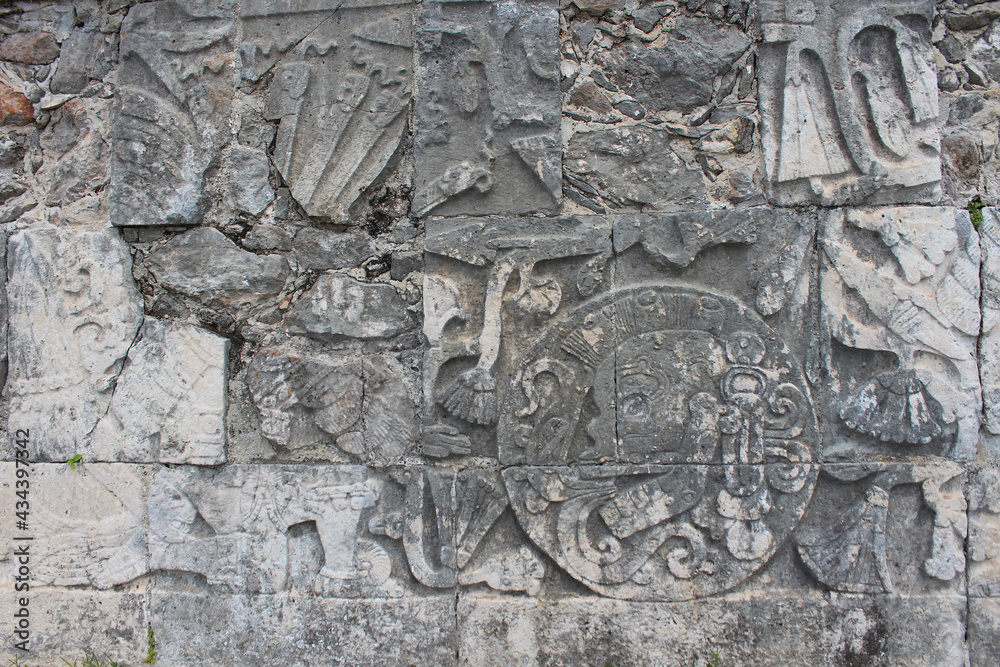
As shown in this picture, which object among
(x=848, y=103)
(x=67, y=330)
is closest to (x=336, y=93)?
(x=67, y=330)

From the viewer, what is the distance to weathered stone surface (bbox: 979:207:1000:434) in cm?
256

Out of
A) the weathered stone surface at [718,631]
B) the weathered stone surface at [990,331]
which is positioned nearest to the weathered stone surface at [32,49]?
the weathered stone surface at [718,631]

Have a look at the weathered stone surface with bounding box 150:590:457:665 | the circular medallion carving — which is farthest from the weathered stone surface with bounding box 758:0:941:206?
the weathered stone surface with bounding box 150:590:457:665

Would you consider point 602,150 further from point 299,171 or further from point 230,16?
point 230,16

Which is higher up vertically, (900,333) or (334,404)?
(900,333)

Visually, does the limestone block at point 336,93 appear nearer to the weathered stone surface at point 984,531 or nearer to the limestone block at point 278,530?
the limestone block at point 278,530

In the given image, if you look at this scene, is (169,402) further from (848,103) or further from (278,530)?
(848,103)

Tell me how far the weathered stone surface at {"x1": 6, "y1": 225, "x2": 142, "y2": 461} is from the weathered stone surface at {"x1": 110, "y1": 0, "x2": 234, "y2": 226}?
0.79ft

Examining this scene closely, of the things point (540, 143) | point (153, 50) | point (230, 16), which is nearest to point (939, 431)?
point (540, 143)

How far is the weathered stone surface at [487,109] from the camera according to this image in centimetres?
269

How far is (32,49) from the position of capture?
300 centimetres

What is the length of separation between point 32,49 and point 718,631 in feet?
12.5

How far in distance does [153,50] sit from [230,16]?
364mm

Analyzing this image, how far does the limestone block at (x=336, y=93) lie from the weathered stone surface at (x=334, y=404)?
62 cm
